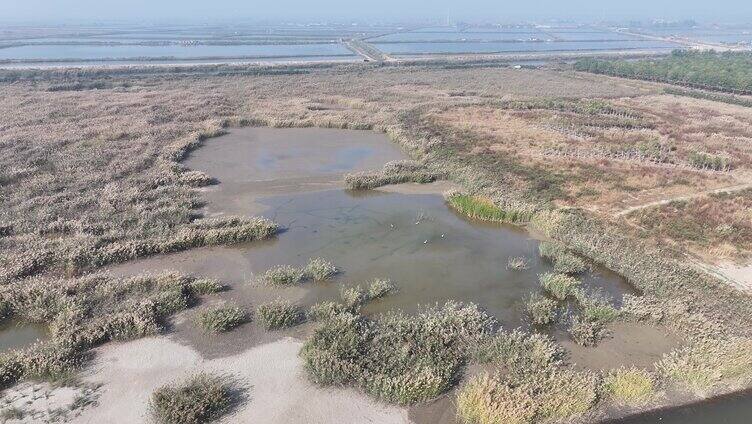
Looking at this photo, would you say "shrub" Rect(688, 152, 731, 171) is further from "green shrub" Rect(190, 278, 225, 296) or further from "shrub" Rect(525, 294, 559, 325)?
"green shrub" Rect(190, 278, 225, 296)

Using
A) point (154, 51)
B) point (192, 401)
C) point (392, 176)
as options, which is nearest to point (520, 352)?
point (192, 401)

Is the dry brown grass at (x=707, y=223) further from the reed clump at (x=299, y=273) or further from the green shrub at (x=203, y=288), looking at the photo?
the green shrub at (x=203, y=288)

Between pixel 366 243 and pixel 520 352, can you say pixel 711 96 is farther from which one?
pixel 520 352

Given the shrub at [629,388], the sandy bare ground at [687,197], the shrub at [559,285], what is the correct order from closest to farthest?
the shrub at [629,388] < the shrub at [559,285] < the sandy bare ground at [687,197]

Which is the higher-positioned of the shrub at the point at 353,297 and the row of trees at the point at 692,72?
the row of trees at the point at 692,72

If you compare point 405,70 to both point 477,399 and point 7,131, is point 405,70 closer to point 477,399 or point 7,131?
point 7,131

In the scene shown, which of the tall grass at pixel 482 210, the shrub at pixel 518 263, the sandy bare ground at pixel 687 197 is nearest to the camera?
the shrub at pixel 518 263

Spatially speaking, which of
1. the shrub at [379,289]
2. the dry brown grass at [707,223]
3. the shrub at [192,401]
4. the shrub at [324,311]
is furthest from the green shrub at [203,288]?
the dry brown grass at [707,223]

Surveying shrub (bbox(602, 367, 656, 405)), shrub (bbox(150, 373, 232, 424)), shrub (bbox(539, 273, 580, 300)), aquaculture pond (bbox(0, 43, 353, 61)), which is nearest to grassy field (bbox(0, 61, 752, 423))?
shrub (bbox(602, 367, 656, 405))

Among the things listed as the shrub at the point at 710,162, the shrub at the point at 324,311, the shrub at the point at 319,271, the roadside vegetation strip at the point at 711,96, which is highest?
the roadside vegetation strip at the point at 711,96
